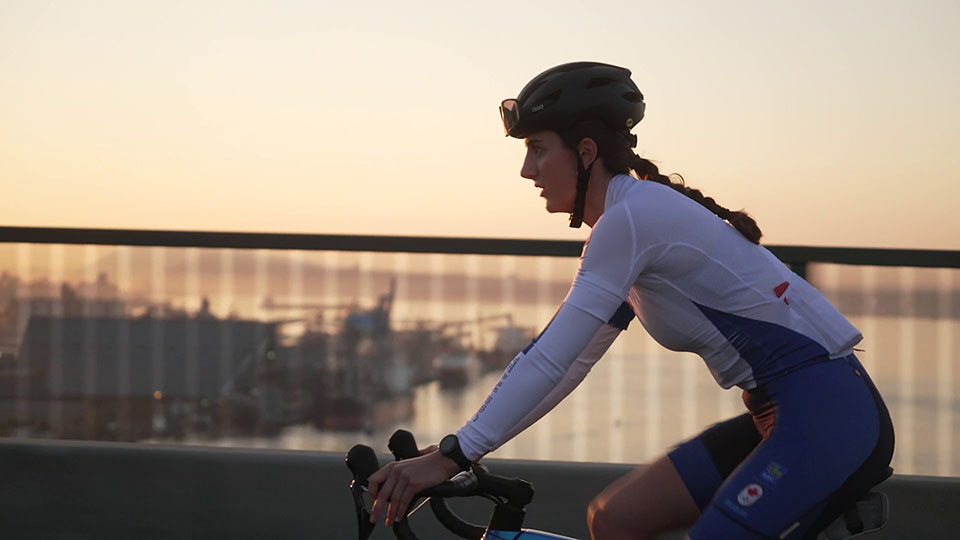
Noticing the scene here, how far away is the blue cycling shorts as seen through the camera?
111 inches

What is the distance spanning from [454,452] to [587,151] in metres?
0.93

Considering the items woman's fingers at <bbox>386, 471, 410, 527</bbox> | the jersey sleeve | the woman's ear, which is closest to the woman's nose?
the woman's ear

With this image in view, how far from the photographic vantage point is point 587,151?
128 inches

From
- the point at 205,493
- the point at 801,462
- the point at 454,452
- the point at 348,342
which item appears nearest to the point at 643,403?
the point at 348,342

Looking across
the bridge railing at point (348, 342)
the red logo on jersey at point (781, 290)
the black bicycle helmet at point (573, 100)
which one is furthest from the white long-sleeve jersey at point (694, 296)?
the bridge railing at point (348, 342)

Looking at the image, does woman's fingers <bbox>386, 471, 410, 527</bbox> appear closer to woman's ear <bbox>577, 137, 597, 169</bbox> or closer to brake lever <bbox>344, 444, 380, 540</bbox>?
brake lever <bbox>344, 444, 380, 540</bbox>

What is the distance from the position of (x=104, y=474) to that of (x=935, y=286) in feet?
13.5

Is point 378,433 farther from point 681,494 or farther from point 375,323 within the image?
point 681,494

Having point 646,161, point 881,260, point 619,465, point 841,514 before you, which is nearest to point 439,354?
point 619,465

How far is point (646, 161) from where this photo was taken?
132 inches

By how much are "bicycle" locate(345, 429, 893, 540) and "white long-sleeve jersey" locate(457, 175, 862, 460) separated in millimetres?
183

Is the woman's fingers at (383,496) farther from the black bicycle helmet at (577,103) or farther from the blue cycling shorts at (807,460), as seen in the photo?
the black bicycle helmet at (577,103)

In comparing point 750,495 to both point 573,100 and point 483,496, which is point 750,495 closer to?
point 483,496

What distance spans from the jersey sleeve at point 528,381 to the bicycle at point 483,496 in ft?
0.24
